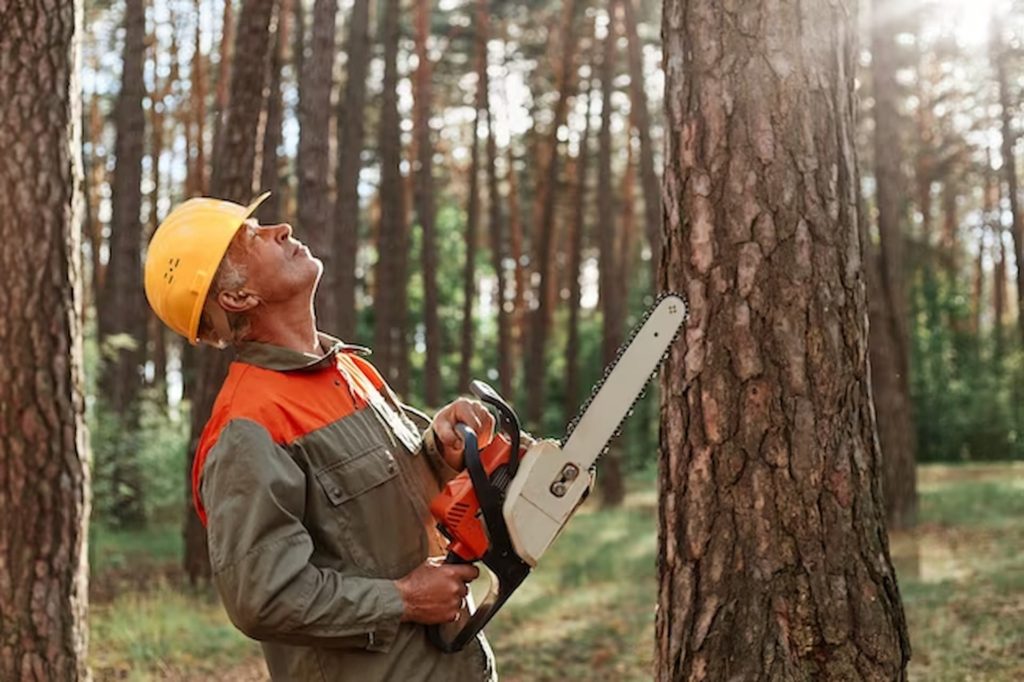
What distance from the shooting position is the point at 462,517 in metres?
2.72

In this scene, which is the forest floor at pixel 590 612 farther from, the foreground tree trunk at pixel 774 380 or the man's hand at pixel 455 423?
the man's hand at pixel 455 423

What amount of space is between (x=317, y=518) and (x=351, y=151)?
1363cm

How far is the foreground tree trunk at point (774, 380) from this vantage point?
3.48 m

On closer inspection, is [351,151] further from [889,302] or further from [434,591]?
[434,591]

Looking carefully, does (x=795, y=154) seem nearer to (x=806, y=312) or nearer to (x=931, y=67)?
(x=806, y=312)

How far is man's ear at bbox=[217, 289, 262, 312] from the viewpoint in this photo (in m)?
2.80

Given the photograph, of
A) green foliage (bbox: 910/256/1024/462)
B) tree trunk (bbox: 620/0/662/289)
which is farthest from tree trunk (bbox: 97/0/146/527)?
green foliage (bbox: 910/256/1024/462)

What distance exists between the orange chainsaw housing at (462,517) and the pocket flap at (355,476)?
0.46 ft

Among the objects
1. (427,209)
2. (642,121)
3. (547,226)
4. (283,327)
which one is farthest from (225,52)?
(283,327)

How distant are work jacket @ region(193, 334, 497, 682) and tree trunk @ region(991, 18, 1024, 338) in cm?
2074

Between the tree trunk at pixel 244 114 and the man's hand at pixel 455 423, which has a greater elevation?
the tree trunk at pixel 244 114

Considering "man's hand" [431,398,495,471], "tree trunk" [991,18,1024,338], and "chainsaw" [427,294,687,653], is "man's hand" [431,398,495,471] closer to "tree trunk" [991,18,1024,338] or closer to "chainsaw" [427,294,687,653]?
"chainsaw" [427,294,687,653]

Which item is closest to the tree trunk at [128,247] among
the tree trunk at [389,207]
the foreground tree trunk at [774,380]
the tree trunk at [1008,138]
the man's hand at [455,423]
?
the tree trunk at [389,207]

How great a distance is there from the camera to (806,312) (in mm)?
3494
